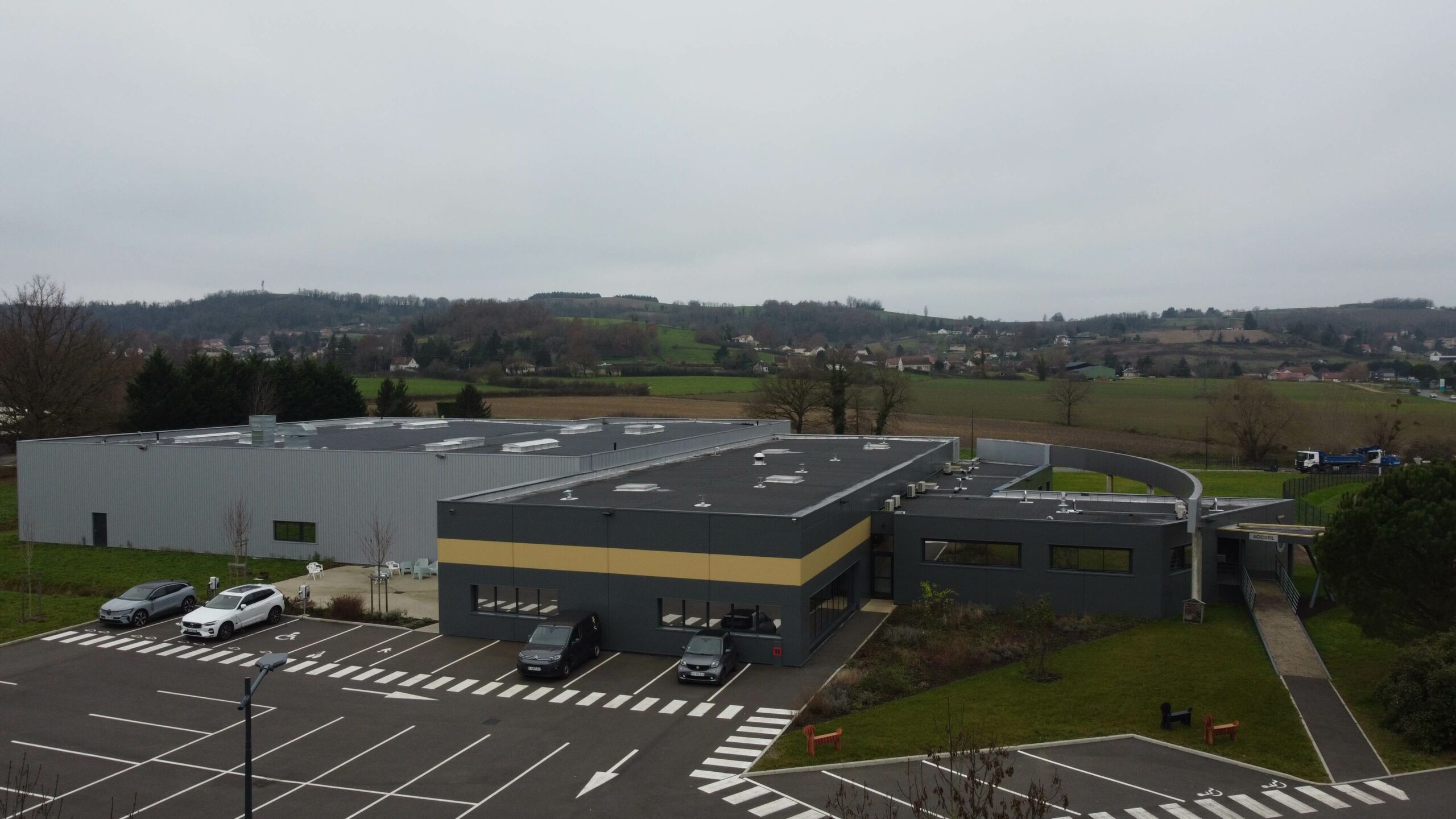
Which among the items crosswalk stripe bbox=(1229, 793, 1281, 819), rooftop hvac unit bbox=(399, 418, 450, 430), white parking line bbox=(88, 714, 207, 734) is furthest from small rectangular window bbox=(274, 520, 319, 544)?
crosswalk stripe bbox=(1229, 793, 1281, 819)

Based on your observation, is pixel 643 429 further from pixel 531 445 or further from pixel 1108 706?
pixel 1108 706

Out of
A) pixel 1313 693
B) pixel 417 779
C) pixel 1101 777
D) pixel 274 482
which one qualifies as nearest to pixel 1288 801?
pixel 1101 777

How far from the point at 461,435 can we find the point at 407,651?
27.4 metres

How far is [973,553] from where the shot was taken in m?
33.4

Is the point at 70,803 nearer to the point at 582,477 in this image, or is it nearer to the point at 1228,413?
the point at 582,477

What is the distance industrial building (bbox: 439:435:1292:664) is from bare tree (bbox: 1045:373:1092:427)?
57353 mm

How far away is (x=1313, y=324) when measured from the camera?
19500 centimetres

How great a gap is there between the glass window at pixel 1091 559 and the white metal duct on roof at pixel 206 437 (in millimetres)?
41183

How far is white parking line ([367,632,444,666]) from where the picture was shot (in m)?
27.3

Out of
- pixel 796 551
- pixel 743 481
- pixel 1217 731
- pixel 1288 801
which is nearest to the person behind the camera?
pixel 1288 801

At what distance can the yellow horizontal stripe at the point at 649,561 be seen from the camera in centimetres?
2708

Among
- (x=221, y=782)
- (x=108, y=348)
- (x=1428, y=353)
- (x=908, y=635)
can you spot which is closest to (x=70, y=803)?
(x=221, y=782)

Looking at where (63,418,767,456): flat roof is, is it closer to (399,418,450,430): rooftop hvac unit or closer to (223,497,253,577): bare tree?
(399,418,450,430): rooftop hvac unit

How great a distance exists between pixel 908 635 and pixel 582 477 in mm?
15775
